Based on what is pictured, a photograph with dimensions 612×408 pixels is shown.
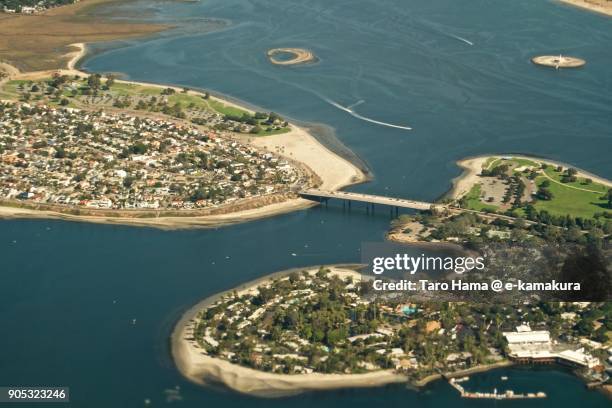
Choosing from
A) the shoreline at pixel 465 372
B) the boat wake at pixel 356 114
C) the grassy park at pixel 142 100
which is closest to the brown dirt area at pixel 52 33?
the grassy park at pixel 142 100

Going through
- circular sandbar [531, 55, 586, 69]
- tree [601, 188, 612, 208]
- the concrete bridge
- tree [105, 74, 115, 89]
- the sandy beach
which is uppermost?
the sandy beach

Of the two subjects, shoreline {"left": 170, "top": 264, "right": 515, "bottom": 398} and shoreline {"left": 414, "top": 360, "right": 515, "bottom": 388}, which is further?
shoreline {"left": 414, "top": 360, "right": 515, "bottom": 388}

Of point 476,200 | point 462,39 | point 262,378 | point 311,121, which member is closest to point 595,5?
point 462,39

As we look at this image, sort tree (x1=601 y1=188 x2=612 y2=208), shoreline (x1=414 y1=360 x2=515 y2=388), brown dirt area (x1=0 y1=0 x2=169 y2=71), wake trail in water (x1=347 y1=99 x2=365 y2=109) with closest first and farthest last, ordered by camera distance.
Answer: shoreline (x1=414 y1=360 x2=515 y2=388) → tree (x1=601 y1=188 x2=612 y2=208) → wake trail in water (x1=347 y1=99 x2=365 y2=109) → brown dirt area (x1=0 y1=0 x2=169 y2=71)

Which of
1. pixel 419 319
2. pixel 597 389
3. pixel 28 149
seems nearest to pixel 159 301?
pixel 419 319

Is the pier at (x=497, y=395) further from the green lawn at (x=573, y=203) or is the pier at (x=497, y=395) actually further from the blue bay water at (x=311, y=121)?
the green lawn at (x=573, y=203)

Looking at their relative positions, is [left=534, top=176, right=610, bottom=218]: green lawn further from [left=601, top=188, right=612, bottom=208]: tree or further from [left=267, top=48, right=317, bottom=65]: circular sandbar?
[left=267, top=48, right=317, bottom=65]: circular sandbar

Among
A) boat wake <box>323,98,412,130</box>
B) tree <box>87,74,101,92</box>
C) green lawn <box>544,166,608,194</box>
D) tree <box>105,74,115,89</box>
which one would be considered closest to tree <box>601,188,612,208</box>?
green lawn <box>544,166,608,194</box>
